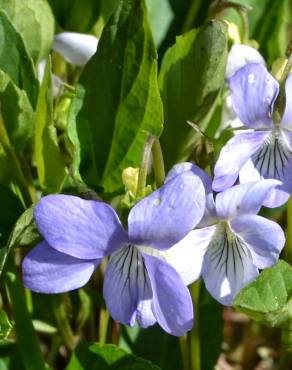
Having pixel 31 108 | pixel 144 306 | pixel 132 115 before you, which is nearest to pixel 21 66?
pixel 31 108

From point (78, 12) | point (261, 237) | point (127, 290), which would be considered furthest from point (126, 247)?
point (78, 12)

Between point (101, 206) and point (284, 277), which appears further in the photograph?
point (284, 277)

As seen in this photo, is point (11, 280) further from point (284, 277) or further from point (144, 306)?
point (284, 277)

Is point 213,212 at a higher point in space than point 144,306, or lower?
higher

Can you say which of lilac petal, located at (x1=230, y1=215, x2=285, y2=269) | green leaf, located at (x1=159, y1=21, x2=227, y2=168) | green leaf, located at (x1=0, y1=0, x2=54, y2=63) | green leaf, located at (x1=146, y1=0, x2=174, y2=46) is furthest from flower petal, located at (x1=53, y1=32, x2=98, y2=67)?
lilac petal, located at (x1=230, y1=215, x2=285, y2=269)

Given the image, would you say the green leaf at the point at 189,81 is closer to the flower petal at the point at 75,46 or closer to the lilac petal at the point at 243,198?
the flower petal at the point at 75,46

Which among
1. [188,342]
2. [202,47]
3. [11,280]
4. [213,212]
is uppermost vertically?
[202,47]

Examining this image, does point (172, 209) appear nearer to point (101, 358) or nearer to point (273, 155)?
point (273, 155)

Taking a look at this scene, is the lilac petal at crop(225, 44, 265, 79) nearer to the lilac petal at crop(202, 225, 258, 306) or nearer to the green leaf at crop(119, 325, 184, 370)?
the lilac petal at crop(202, 225, 258, 306)

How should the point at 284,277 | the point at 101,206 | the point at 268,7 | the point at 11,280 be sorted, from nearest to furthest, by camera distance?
the point at 101,206, the point at 284,277, the point at 11,280, the point at 268,7
